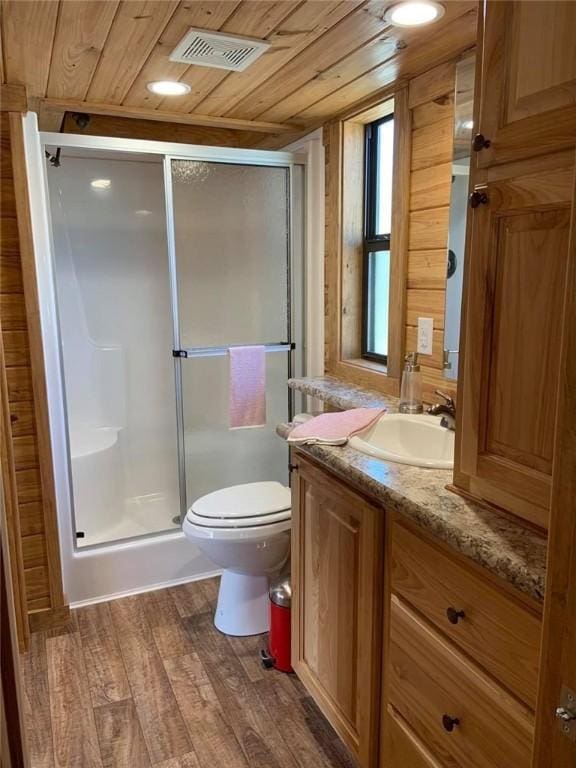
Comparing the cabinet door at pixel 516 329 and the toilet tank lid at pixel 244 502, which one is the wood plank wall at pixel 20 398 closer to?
the toilet tank lid at pixel 244 502

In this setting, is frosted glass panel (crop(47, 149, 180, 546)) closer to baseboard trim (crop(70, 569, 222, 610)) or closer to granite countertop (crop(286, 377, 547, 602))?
baseboard trim (crop(70, 569, 222, 610))

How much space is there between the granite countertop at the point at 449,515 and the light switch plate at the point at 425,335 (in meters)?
0.63

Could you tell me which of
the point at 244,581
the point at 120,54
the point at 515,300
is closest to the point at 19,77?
the point at 120,54

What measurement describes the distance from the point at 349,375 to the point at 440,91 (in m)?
1.13

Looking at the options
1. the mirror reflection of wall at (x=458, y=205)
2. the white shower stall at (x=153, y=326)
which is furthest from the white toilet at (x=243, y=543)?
the mirror reflection of wall at (x=458, y=205)

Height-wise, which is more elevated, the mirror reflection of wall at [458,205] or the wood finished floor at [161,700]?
the mirror reflection of wall at [458,205]

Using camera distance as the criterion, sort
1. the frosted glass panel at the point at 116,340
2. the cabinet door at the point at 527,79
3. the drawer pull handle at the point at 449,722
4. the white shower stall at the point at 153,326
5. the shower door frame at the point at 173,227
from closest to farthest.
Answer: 1. the cabinet door at the point at 527,79
2. the drawer pull handle at the point at 449,722
3. the shower door frame at the point at 173,227
4. the white shower stall at the point at 153,326
5. the frosted glass panel at the point at 116,340

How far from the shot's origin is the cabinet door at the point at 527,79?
0.91m

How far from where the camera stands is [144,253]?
3219 mm

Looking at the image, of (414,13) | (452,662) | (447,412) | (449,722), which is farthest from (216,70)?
(449,722)

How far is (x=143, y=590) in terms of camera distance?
2.69m

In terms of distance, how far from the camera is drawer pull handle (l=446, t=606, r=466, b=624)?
1.13 meters

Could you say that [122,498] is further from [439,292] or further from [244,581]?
[439,292]

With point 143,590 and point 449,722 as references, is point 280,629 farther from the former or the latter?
point 449,722
